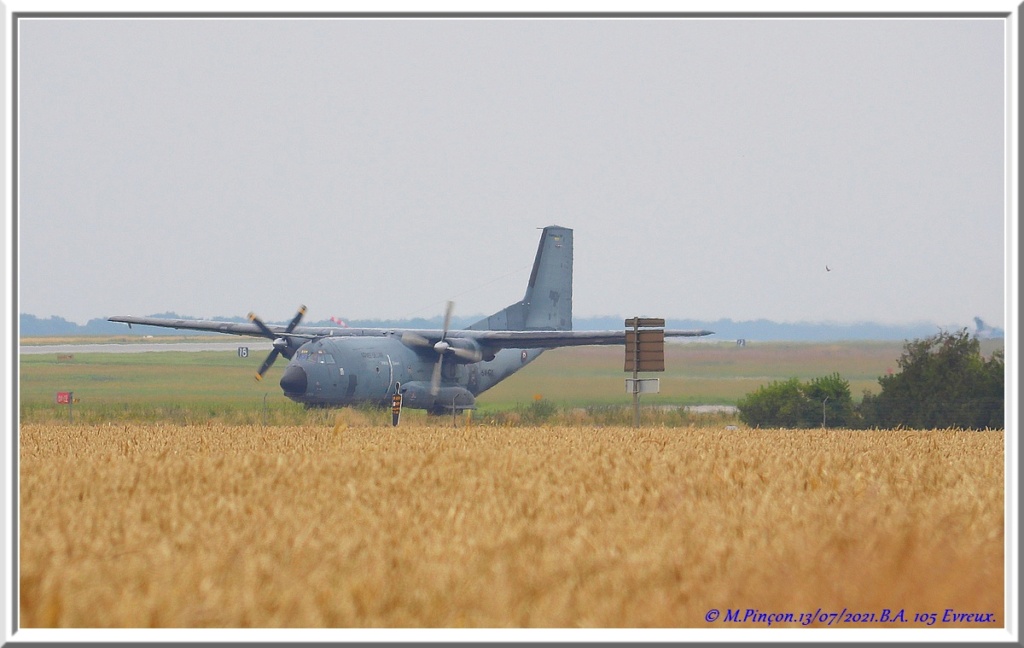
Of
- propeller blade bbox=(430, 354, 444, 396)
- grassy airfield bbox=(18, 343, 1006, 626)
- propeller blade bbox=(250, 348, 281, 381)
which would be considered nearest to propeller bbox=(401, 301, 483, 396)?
propeller blade bbox=(430, 354, 444, 396)

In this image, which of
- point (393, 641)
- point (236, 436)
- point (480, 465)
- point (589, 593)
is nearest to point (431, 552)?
point (589, 593)

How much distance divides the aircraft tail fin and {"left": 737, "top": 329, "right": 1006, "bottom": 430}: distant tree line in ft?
42.3

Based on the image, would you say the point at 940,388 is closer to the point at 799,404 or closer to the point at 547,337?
the point at 799,404

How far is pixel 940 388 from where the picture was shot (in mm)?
41094

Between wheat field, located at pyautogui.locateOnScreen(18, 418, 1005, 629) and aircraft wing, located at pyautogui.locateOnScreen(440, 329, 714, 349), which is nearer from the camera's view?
wheat field, located at pyautogui.locateOnScreen(18, 418, 1005, 629)

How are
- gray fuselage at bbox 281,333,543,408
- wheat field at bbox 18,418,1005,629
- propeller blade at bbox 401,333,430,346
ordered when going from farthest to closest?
propeller blade at bbox 401,333,430,346
gray fuselage at bbox 281,333,543,408
wheat field at bbox 18,418,1005,629

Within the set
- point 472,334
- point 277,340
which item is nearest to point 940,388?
point 472,334

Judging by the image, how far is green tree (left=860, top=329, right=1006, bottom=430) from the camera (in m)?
39.2

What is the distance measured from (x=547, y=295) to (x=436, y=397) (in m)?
11.8

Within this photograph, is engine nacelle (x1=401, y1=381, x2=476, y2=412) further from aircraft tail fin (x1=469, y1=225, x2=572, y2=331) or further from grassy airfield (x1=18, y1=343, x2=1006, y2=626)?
grassy airfield (x1=18, y1=343, x2=1006, y2=626)

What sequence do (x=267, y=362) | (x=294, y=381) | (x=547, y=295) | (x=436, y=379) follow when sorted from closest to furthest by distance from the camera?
1. (x=294, y=381)
2. (x=267, y=362)
3. (x=436, y=379)
4. (x=547, y=295)

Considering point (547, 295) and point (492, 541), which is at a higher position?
point (547, 295)

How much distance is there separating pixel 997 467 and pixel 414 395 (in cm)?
3178

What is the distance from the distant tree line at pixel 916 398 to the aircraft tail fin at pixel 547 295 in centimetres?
1290
